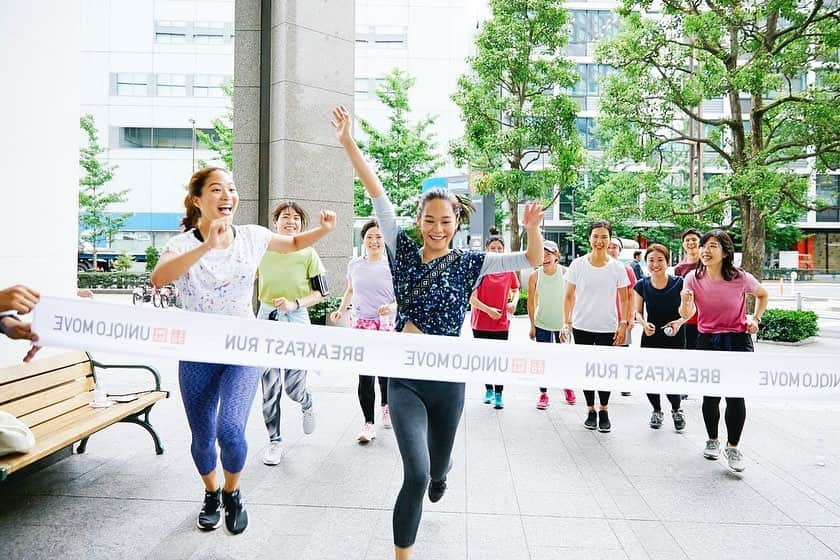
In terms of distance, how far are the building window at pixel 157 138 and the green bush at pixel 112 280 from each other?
12.8m

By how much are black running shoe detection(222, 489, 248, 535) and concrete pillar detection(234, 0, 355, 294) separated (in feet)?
24.7

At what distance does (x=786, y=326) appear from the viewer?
14180mm

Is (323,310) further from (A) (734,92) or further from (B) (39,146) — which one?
(A) (734,92)

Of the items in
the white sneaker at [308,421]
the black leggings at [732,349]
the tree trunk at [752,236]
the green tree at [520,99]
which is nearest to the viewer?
the black leggings at [732,349]

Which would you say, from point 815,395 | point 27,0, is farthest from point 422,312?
point 27,0

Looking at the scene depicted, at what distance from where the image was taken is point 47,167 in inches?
195

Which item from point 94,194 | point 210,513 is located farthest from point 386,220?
point 94,194

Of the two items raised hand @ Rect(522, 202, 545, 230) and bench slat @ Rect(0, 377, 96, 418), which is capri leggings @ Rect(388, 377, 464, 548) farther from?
bench slat @ Rect(0, 377, 96, 418)

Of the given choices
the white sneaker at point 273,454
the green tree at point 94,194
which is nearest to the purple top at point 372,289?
the white sneaker at point 273,454

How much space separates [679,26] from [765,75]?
215 centimetres

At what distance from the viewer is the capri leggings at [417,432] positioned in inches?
123

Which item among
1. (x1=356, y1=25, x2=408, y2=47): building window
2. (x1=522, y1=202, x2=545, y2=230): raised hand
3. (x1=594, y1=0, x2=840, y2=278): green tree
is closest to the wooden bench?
(x1=522, y1=202, x2=545, y2=230): raised hand

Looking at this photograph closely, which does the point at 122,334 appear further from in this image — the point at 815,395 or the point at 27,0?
the point at 815,395

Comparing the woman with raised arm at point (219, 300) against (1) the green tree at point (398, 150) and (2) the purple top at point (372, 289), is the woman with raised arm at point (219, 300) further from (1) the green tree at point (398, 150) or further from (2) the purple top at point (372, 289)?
(1) the green tree at point (398, 150)
